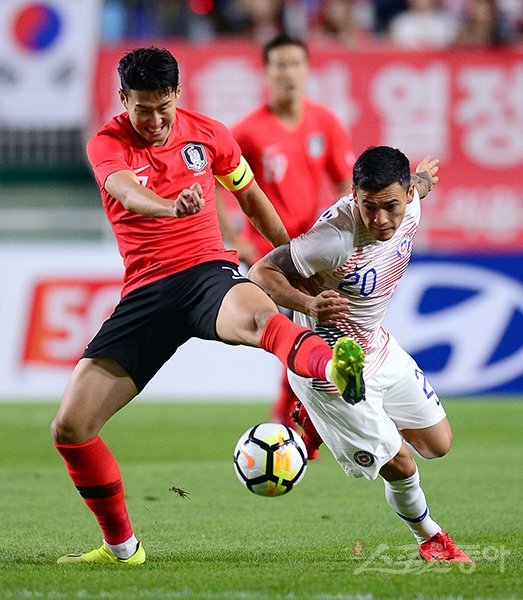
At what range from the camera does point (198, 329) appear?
17.2ft

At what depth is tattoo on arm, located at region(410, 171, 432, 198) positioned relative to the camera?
583 cm

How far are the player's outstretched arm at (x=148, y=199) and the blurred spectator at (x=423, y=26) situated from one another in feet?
34.2

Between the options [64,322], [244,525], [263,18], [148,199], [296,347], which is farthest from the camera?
[263,18]

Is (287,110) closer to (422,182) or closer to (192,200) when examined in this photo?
(422,182)

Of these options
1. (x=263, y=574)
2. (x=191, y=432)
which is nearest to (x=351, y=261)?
(x=263, y=574)

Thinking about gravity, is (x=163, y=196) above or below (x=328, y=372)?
above

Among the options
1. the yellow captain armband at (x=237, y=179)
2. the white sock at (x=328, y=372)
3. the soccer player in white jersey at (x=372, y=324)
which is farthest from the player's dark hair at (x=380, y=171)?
the white sock at (x=328, y=372)

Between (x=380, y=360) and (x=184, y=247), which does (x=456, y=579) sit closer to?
(x=380, y=360)

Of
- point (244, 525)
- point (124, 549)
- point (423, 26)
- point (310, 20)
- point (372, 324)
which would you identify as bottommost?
point (244, 525)

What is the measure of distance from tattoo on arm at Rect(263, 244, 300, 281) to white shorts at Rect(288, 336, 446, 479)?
44 centimetres

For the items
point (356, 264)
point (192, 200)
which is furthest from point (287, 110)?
point (192, 200)

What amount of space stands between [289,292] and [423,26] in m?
10.7

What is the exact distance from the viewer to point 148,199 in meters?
5.00

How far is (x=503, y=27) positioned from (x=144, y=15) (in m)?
4.31
